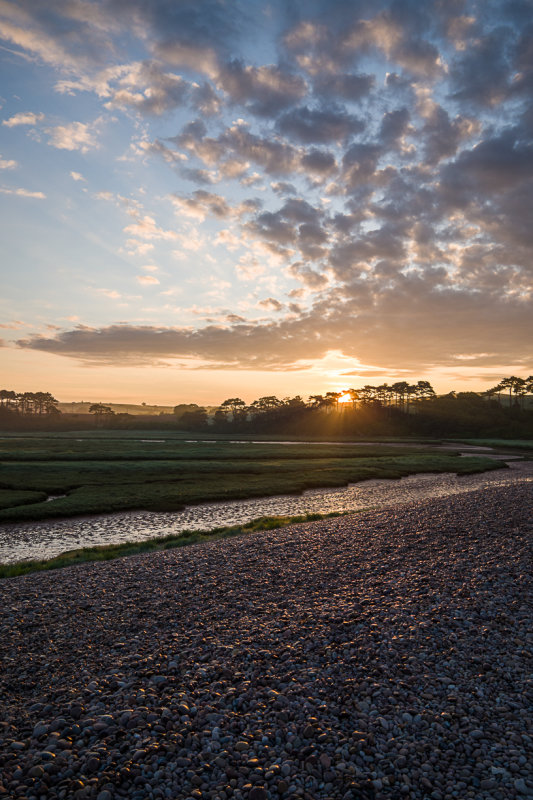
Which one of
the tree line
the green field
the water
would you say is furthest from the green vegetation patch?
the tree line

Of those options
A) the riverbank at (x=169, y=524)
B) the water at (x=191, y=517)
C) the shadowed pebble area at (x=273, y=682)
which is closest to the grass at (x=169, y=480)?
the riverbank at (x=169, y=524)

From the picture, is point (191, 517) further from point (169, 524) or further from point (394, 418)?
point (394, 418)

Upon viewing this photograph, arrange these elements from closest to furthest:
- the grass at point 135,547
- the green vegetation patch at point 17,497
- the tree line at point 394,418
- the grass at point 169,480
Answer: the grass at point 135,547 < the green vegetation patch at point 17,497 < the grass at point 169,480 < the tree line at point 394,418

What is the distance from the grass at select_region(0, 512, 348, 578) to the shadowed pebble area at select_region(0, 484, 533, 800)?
9.29ft

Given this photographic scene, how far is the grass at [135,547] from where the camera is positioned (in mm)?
19359

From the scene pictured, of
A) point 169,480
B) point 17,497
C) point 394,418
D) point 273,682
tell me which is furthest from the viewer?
point 394,418

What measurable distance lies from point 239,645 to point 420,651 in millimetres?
4241

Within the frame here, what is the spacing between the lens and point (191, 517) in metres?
32.6

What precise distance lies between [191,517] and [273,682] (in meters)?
24.4

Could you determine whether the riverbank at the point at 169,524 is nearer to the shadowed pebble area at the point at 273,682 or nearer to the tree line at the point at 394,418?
the shadowed pebble area at the point at 273,682

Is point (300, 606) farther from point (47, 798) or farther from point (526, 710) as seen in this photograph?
point (47, 798)

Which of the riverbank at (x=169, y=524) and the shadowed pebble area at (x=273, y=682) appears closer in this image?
the shadowed pebble area at (x=273, y=682)

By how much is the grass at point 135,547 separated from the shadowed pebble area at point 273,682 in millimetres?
2831

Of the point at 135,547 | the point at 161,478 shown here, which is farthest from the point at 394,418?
the point at 135,547
